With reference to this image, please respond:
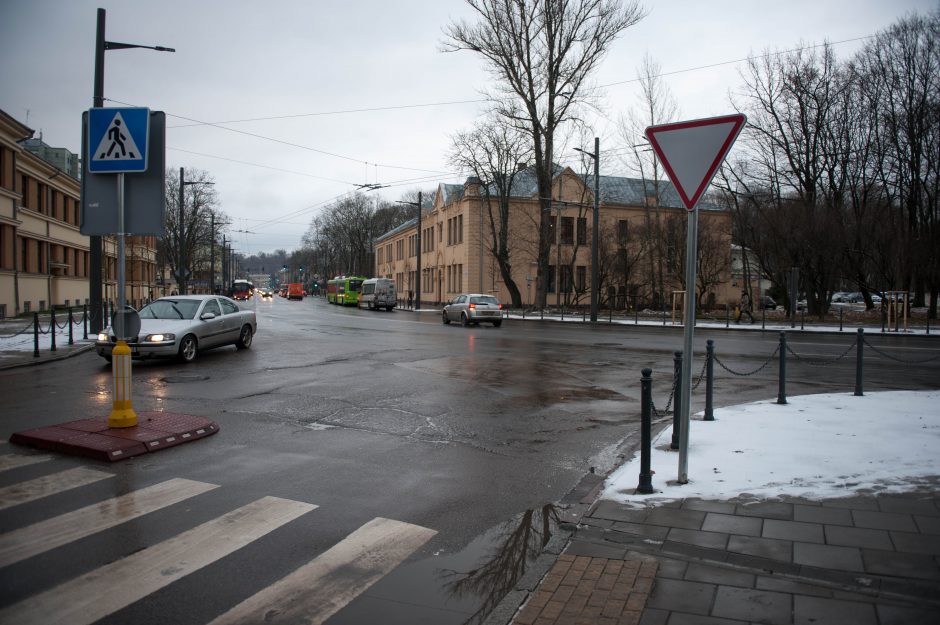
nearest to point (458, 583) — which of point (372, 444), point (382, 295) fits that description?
point (372, 444)

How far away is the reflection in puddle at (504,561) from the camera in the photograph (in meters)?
3.83

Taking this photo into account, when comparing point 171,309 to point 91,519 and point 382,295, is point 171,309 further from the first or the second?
point 382,295

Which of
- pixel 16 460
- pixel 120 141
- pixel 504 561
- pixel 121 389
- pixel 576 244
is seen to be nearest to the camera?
pixel 504 561

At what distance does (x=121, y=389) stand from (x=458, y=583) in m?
5.25

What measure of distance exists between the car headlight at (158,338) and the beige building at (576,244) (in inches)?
1125

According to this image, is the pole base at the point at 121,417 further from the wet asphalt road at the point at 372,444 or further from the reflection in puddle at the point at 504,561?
the reflection in puddle at the point at 504,561

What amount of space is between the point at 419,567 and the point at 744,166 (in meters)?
43.7

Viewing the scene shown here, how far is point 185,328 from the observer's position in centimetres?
1480

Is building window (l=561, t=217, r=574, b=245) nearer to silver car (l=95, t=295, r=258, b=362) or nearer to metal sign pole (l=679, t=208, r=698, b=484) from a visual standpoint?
silver car (l=95, t=295, r=258, b=362)

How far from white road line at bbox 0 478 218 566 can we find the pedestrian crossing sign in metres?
3.86

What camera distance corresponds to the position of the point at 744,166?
139 feet

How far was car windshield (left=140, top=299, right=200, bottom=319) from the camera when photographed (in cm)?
1548

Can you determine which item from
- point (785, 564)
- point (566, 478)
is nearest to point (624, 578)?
point (785, 564)

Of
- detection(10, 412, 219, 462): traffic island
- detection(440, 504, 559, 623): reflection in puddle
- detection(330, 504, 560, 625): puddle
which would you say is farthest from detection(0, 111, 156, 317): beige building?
detection(330, 504, 560, 625): puddle
